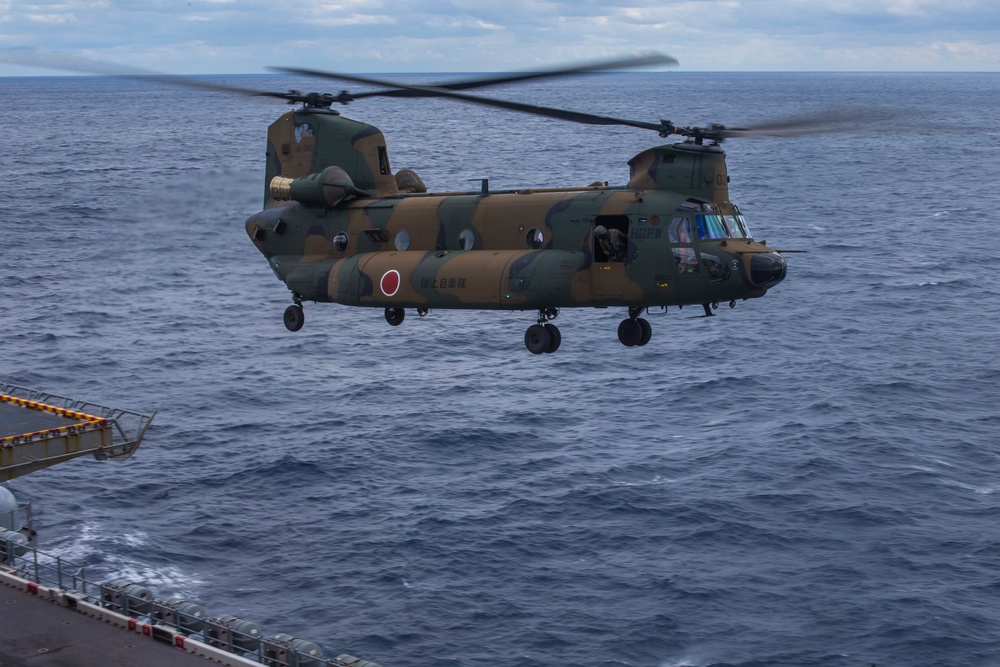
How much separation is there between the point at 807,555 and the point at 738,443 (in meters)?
13.6

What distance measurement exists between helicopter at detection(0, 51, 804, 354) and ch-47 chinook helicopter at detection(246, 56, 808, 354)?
4 centimetres

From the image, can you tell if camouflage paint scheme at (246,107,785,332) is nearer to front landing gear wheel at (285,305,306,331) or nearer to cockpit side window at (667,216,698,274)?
cockpit side window at (667,216,698,274)

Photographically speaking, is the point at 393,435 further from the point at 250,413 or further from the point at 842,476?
the point at 842,476

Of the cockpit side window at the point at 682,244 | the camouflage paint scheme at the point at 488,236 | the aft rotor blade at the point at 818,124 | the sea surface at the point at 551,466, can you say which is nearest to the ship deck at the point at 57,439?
the sea surface at the point at 551,466

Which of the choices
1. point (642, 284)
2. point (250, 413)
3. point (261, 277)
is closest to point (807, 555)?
point (642, 284)

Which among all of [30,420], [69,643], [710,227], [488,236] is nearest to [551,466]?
[30,420]

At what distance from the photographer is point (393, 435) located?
6831 centimetres

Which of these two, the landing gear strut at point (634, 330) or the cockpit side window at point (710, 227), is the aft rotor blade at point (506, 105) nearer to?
the cockpit side window at point (710, 227)

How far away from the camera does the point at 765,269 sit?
2864 centimetres

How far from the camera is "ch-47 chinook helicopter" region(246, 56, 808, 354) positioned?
29.5 meters

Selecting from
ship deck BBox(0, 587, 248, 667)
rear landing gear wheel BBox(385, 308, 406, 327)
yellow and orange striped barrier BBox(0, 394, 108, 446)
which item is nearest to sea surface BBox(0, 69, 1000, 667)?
yellow and orange striped barrier BBox(0, 394, 108, 446)

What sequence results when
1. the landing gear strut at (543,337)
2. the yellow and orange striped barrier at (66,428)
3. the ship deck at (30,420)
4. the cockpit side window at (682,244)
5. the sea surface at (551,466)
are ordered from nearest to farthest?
the cockpit side window at (682,244) < the landing gear strut at (543,337) < the yellow and orange striped barrier at (66,428) < the sea surface at (551,466) < the ship deck at (30,420)

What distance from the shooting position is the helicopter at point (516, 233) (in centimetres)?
2933

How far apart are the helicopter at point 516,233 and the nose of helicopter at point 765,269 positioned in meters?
0.03
